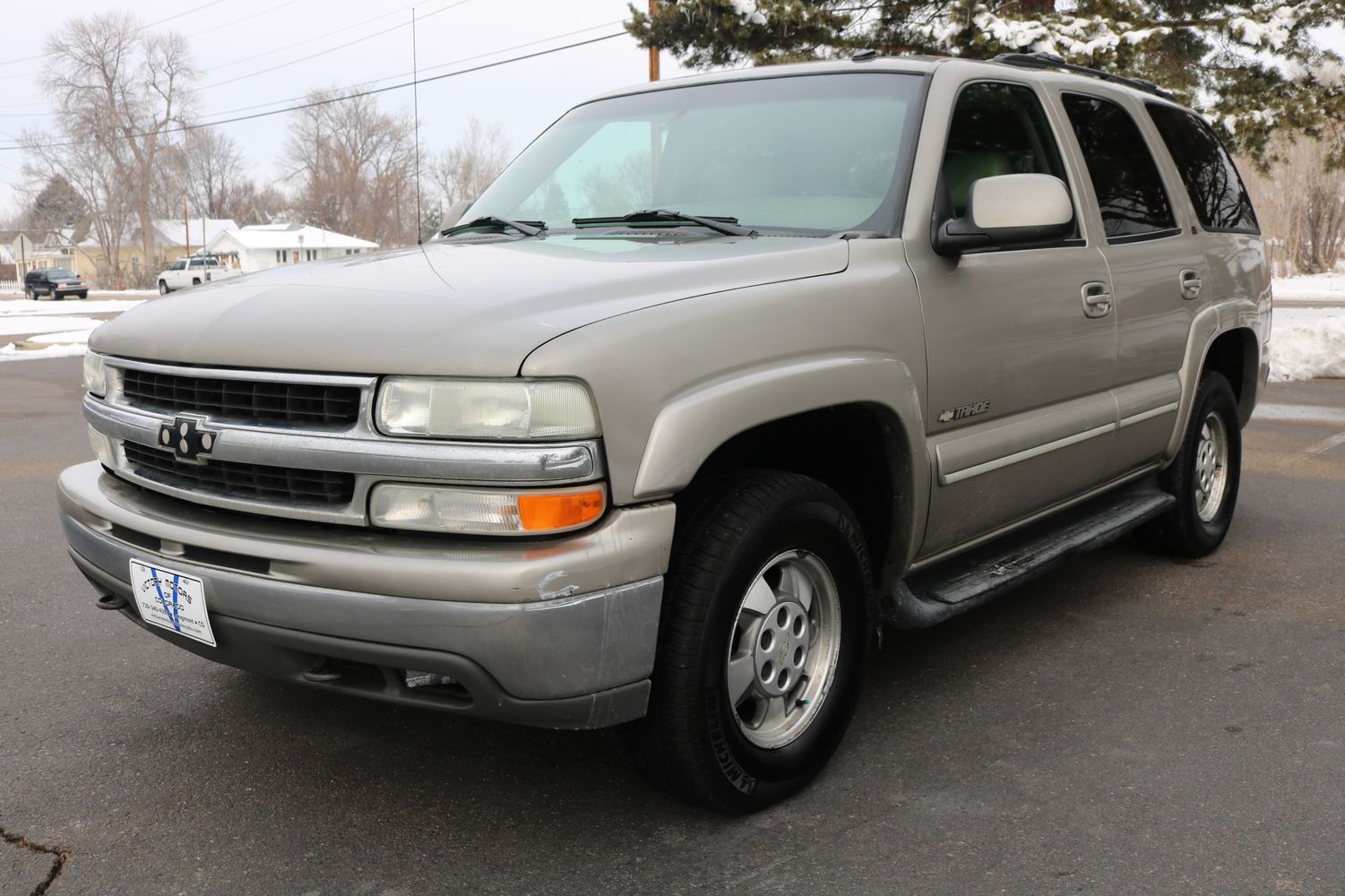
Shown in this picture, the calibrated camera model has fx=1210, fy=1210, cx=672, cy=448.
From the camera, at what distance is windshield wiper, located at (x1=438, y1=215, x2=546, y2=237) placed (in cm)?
374

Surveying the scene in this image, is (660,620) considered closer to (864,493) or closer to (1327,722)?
(864,493)

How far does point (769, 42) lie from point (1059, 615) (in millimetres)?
12505

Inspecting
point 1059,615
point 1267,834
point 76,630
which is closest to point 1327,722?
point 1267,834

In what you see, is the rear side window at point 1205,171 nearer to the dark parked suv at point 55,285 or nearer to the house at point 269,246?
the dark parked suv at point 55,285

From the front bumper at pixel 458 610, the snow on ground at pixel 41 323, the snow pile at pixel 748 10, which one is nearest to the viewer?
the front bumper at pixel 458 610

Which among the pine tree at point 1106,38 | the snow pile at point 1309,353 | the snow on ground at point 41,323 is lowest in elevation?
the snow on ground at point 41,323

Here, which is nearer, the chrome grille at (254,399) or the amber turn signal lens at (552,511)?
the amber turn signal lens at (552,511)

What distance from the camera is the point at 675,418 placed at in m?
2.50

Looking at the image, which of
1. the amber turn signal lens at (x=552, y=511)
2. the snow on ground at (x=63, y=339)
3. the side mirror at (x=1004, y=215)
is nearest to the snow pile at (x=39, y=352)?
the snow on ground at (x=63, y=339)

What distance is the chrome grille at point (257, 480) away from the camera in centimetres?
251

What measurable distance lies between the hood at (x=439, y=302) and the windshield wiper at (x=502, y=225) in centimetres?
36

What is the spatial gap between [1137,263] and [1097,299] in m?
0.42

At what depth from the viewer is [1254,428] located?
9.03 meters

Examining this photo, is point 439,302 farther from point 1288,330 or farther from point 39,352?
point 39,352
